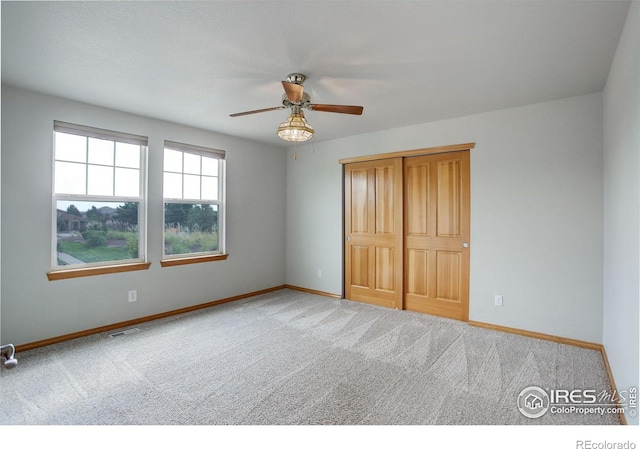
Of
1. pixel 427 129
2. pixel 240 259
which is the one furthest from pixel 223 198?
pixel 427 129

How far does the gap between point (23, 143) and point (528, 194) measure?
16.4 ft

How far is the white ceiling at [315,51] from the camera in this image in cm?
185

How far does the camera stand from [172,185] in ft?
13.3

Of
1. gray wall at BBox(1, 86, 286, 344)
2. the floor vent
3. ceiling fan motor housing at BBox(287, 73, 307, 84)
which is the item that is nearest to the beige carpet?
the floor vent

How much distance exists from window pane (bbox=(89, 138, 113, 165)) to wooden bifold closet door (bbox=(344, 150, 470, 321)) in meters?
3.02

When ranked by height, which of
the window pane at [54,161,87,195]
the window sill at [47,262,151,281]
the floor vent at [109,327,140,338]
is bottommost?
the floor vent at [109,327,140,338]

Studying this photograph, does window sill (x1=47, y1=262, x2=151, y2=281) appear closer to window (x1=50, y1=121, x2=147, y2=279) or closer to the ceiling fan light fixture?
window (x1=50, y1=121, x2=147, y2=279)

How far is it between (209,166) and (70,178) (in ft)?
5.35

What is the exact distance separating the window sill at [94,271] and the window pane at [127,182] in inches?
32.4

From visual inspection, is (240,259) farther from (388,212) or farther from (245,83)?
(245,83)

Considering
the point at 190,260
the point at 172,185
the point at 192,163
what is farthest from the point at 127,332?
the point at 192,163

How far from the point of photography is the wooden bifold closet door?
12.5 feet

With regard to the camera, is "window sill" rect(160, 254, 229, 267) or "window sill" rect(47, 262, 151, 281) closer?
"window sill" rect(47, 262, 151, 281)

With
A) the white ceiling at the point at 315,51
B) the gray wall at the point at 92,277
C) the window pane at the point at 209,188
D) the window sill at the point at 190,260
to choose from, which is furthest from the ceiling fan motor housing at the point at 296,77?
the window sill at the point at 190,260
